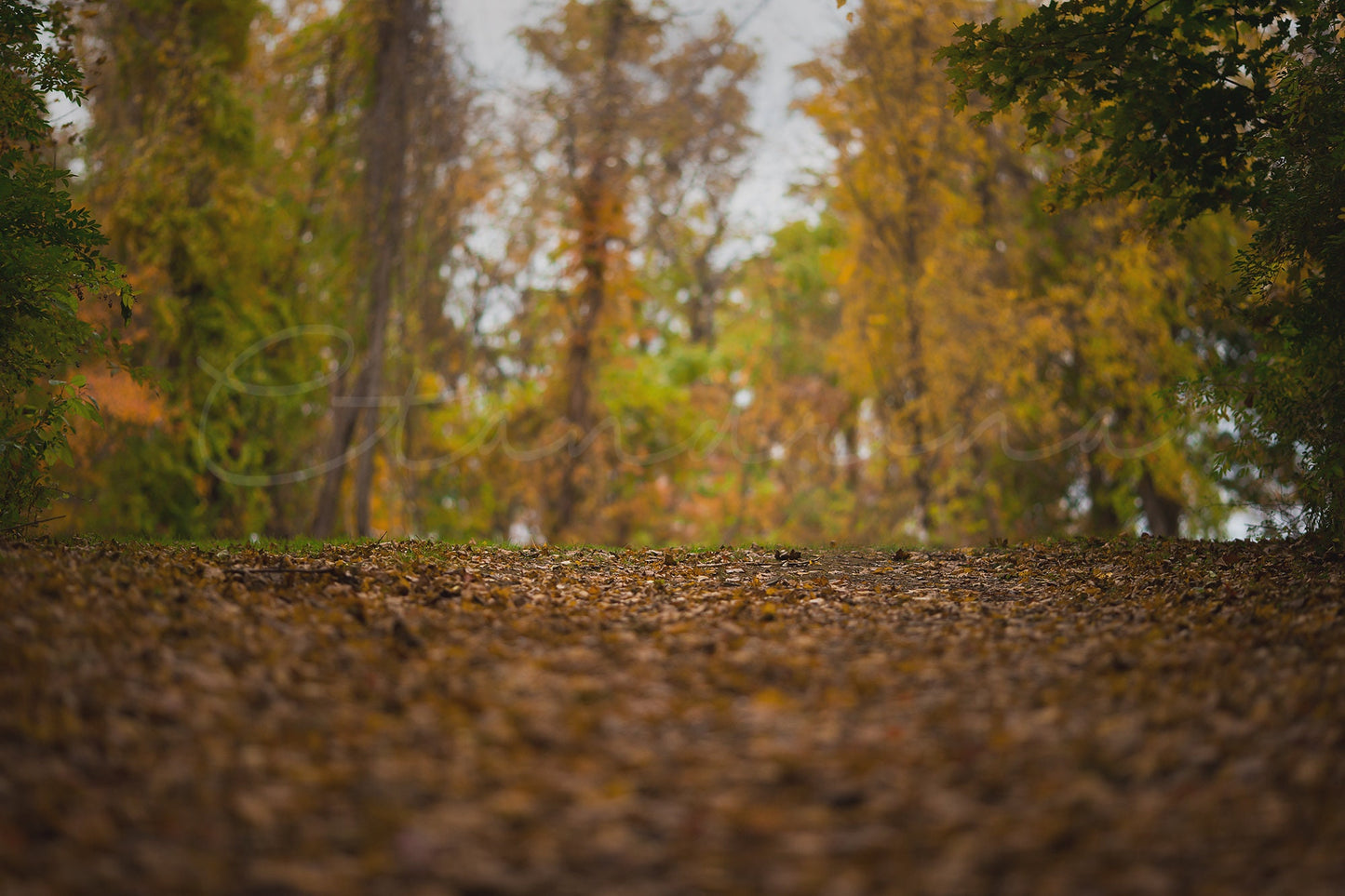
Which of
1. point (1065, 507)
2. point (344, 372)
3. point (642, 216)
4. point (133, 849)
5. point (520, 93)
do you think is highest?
point (520, 93)

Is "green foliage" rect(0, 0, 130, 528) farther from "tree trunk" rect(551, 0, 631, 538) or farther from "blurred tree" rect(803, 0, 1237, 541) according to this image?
"blurred tree" rect(803, 0, 1237, 541)

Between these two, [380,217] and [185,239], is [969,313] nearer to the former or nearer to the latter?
[380,217]

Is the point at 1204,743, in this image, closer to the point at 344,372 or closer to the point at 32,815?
the point at 32,815

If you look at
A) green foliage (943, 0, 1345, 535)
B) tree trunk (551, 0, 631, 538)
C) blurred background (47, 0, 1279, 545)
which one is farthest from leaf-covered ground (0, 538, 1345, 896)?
tree trunk (551, 0, 631, 538)

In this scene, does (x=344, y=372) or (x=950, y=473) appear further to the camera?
(x=950, y=473)

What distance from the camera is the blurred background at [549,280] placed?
1156 cm

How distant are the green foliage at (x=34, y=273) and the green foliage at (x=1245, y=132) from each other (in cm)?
490

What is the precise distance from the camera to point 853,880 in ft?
7.67

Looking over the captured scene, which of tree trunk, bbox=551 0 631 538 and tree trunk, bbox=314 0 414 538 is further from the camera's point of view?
tree trunk, bbox=551 0 631 538

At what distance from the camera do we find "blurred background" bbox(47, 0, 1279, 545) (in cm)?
1156

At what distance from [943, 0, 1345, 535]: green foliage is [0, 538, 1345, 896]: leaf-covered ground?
142 cm

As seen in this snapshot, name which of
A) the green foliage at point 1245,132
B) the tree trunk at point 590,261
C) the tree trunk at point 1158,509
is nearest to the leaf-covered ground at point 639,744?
the green foliage at point 1245,132

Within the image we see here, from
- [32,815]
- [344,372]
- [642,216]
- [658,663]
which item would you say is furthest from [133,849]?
[642,216]

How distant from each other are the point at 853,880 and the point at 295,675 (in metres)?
2.05
